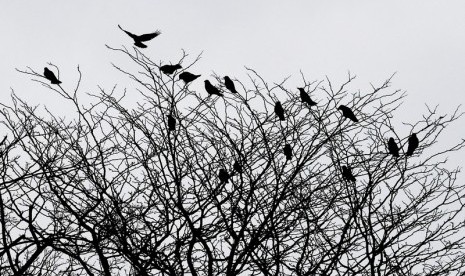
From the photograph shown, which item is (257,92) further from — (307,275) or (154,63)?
(307,275)

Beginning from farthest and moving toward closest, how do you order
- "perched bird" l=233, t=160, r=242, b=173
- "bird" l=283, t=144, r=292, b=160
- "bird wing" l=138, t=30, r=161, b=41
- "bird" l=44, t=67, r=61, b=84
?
"bird wing" l=138, t=30, r=161, b=41 < "bird" l=44, t=67, r=61, b=84 < "bird" l=283, t=144, r=292, b=160 < "perched bird" l=233, t=160, r=242, b=173

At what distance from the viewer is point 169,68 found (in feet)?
18.7

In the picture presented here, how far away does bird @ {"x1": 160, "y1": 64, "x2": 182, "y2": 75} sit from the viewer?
5586 millimetres

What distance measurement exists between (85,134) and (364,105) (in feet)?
9.31

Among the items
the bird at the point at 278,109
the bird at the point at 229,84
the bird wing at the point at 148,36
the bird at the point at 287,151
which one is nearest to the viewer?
the bird at the point at 287,151

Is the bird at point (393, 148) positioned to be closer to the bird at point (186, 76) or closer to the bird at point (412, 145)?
the bird at point (412, 145)

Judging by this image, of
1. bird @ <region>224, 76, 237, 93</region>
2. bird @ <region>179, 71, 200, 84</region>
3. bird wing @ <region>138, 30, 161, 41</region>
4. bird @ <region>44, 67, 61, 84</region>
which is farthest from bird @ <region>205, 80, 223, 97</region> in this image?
bird @ <region>44, 67, 61, 84</region>

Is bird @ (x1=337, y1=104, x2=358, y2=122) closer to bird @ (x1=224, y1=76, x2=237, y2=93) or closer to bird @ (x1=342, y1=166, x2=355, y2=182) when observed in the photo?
bird @ (x1=342, y1=166, x2=355, y2=182)

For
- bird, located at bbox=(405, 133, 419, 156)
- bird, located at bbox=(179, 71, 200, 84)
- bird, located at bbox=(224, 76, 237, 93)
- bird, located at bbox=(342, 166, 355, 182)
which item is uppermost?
bird, located at bbox=(179, 71, 200, 84)

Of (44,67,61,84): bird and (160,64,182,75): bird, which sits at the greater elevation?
(44,67,61,84): bird

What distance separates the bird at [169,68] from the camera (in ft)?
18.3

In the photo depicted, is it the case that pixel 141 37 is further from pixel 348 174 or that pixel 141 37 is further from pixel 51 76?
pixel 348 174

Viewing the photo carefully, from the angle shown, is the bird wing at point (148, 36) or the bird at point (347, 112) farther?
the bird wing at point (148, 36)

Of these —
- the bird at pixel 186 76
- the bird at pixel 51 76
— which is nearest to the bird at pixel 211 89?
the bird at pixel 186 76
